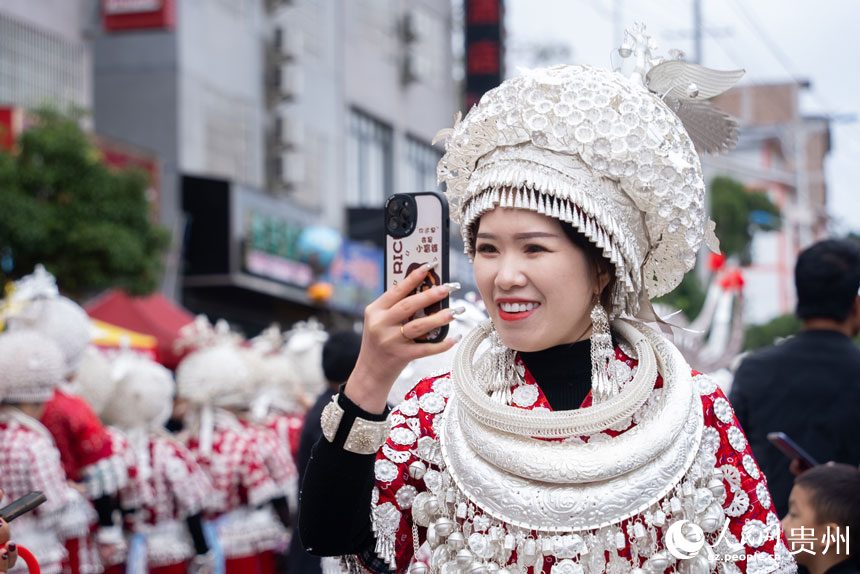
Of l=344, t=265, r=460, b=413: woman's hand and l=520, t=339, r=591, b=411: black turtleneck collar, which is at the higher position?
l=344, t=265, r=460, b=413: woman's hand

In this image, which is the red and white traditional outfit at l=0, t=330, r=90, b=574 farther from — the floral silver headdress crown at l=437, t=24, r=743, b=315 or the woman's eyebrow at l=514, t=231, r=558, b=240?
the woman's eyebrow at l=514, t=231, r=558, b=240

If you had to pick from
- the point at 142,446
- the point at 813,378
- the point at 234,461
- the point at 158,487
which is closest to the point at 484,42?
the point at 234,461

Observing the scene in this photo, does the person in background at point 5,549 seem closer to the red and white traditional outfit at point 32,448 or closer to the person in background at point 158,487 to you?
the red and white traditional outfit at point 32,448

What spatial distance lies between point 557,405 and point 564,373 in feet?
0.22

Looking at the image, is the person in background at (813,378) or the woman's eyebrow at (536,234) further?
the person in background at (813,378)

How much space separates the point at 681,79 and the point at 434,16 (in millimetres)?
26379

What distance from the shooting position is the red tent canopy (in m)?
12.0

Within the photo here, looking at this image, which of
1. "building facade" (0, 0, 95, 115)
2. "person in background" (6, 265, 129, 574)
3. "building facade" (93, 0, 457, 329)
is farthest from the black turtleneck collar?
"building facade" (93, 0, 457, 329)

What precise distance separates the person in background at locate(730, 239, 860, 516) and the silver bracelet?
2.22 metres

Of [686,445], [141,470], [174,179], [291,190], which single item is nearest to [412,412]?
[686,445]

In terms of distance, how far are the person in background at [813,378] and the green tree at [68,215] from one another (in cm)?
921

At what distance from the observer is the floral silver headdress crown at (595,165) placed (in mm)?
2162

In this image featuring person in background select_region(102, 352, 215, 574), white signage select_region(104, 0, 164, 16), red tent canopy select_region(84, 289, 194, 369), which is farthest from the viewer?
white signage select_region(104, 0, 164, 16)

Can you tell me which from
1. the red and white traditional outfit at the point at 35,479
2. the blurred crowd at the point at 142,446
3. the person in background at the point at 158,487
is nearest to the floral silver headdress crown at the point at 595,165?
the blurred crowd at the point at 142,446
